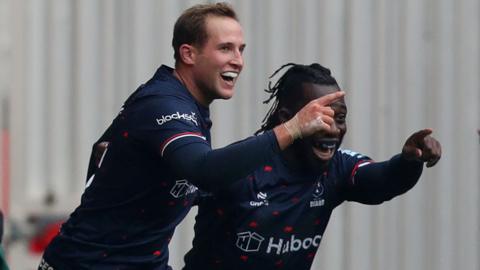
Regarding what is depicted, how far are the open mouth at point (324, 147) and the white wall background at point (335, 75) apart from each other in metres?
2.22

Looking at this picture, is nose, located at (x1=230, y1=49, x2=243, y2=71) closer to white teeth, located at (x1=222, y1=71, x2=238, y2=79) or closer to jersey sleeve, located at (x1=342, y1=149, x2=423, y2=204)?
white teeth, located at (x1=222, y1=71, x2=238, y2=79)

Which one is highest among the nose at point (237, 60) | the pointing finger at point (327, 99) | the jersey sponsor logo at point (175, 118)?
the nose at point (237, 60)

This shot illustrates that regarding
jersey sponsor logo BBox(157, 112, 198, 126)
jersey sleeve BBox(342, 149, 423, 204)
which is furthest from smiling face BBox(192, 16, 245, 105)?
jersey sleeve BBox(342, 149, 423, 204)

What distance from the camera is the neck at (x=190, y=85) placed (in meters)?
5.45

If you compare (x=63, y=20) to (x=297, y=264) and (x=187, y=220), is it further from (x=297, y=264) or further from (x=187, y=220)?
(x=297, y=264)

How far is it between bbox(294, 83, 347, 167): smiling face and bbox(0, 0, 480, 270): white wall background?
2131 millimetres

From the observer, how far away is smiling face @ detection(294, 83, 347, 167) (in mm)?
5555

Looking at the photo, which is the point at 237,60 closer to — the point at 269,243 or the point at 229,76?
the point at 229,76

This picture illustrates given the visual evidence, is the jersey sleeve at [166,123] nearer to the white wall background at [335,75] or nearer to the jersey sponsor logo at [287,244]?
the jersey sponsor logo at [287,244]

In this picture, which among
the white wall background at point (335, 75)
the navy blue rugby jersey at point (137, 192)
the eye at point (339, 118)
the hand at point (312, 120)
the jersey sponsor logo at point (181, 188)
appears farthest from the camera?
the white wall background at point (335, 75)

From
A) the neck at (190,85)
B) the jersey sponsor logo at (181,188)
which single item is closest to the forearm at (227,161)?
the jersey sponsor logo at (181,188)

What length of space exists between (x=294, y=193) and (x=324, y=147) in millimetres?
216

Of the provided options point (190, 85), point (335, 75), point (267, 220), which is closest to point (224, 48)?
point (190, 85)

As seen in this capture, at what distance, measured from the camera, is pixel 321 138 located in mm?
5570
